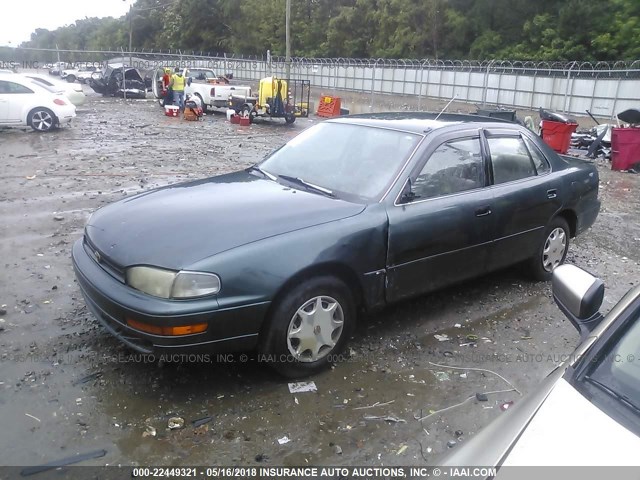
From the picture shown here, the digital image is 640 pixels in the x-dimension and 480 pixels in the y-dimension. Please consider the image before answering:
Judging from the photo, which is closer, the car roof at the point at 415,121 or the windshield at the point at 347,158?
the windshield at the point at 347,158

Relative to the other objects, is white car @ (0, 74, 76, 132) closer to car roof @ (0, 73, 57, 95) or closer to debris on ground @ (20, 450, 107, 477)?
car roof @ (0, 73, 57, 95)

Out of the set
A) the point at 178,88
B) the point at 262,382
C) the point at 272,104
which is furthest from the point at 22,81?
the point at 262,382

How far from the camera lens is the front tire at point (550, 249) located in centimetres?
532

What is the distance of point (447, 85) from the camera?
3139 centimetres

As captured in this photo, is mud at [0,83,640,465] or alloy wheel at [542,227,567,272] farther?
alloy wheel at [542,227,567,272]

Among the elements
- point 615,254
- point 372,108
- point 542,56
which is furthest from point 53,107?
point 542,56

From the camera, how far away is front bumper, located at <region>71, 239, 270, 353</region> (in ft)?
10.2

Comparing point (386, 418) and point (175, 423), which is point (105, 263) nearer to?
point (175, 423)

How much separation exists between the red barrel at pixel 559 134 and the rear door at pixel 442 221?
35.9 feet

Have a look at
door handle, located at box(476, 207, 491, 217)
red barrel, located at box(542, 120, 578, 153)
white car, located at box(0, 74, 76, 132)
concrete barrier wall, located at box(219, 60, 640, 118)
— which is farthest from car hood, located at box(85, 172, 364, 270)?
white car, located at box(0, 74, 76, 132)

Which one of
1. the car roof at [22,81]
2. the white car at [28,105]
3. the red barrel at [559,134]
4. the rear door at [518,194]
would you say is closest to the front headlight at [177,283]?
the rear door at [518,194]

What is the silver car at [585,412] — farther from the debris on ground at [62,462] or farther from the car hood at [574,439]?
the debris on ground at [62,462]

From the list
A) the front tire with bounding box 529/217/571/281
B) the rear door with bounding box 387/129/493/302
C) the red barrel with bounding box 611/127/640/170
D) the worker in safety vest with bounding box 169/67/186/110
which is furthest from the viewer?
the worker in safety vest with bounding box 169/67/186/110

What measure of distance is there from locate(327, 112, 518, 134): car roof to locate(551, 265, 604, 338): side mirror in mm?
2278
